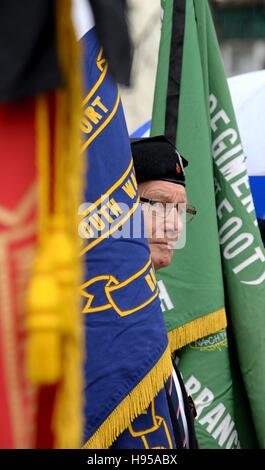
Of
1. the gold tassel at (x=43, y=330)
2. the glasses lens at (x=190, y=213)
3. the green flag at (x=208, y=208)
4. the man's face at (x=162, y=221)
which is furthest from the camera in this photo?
the green flag at (x=208, y=208)

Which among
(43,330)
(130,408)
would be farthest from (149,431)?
(43,330)

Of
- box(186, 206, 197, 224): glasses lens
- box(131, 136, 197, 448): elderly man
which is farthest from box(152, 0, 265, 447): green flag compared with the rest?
box(131, 136, 197, 448): elderly man

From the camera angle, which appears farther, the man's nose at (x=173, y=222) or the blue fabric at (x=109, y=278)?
the man's nose at (x=173, y=222)

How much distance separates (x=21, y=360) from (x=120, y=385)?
0.86 meters

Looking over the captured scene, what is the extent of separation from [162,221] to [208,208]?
518 millimetres

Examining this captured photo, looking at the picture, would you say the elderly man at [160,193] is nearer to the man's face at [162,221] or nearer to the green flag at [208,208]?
the man's face at [162,221]

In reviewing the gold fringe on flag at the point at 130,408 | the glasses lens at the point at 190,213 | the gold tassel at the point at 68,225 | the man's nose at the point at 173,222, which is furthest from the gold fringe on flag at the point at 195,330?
the gold tassel at the point at 68,225

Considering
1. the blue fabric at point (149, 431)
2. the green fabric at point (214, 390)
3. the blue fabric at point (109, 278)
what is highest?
the blue fabric at point (109, 278)

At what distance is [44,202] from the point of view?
76 cm

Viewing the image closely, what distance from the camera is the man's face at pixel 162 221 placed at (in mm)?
2117

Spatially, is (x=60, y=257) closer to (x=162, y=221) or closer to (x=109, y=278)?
(x=109, y=278)

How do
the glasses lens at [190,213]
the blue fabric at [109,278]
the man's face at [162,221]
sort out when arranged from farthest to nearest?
the glasses lens at [190,213] < the man's face at [162,221] < the blue fabric at [109,278]

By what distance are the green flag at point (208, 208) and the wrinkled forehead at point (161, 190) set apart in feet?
1.31

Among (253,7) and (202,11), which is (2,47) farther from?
(253,7)
